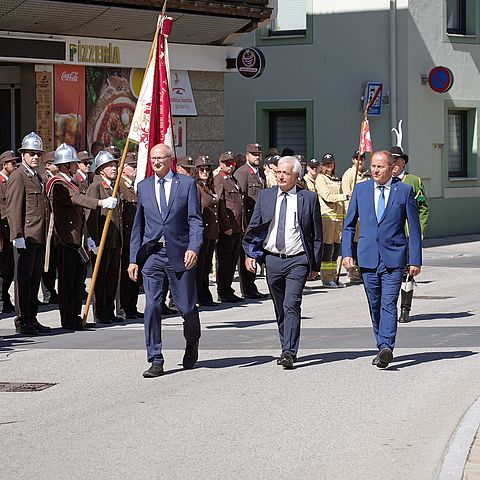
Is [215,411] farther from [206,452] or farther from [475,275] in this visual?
[475,275]

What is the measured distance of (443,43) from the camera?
1193 inches

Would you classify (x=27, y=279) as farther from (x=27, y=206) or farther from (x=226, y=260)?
(x=226, y=260)

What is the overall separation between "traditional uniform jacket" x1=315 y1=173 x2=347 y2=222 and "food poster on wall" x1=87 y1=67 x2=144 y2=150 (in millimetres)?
5115

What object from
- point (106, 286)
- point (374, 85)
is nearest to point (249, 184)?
point (106, 286)

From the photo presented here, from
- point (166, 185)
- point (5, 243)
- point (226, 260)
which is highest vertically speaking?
point (166, 185)

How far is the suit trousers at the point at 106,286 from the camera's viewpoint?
14977 mm

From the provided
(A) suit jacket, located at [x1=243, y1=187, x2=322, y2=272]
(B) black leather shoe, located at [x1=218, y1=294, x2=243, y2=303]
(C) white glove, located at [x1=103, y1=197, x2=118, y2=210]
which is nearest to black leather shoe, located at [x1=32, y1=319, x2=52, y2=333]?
(C) white glove, located at [x1=103, y1=197, x2=118, y2=210]

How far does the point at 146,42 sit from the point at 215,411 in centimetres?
1534

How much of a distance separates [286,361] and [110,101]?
42.7ft

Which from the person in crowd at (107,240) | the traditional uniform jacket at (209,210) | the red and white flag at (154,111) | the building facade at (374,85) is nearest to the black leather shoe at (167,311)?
the person in crowd at (107,240)

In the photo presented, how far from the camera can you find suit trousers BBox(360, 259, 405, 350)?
11336mm

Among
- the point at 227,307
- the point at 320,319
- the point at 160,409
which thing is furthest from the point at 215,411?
the point at 227,307

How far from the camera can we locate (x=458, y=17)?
31344mm

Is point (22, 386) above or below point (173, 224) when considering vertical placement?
below
